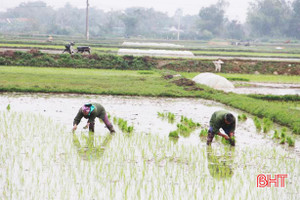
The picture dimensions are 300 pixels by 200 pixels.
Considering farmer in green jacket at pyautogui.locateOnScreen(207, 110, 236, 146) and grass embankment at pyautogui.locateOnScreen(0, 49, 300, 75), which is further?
grass embankment at pyautogui.locateOnScreen(0, 49, 300, 75)

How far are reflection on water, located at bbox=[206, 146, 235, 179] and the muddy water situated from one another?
0.66m

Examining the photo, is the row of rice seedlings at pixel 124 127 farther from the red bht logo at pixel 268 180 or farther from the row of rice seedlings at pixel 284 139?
the red bht logo at pixel 268 180

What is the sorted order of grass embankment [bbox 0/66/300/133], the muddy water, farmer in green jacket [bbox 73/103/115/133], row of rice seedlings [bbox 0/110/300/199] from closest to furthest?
1. row of rice seedlings [bbox 0/110/300/199]
2. farmer in green jacket [bbox 73/103/115/133]
3. the muddy water
4. grass embankment [bbox 0/66/300/133]

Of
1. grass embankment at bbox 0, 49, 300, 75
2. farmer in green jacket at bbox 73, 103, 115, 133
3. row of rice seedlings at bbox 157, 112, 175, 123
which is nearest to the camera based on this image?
farmer in green jacket at bbox 73, 103, 115, 133

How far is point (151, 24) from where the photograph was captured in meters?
91.8

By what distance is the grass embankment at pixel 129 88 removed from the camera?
39.7 ft

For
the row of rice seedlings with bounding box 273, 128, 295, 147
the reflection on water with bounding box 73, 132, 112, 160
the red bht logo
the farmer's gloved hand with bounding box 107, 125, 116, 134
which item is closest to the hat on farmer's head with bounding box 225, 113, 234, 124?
the red bht logo

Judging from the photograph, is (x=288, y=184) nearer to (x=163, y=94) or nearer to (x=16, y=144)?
(x=16, y=144)

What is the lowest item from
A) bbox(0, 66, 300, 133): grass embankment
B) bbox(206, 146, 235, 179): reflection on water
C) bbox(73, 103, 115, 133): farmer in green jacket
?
bbox(0, 66, 300, 133): grass embankment

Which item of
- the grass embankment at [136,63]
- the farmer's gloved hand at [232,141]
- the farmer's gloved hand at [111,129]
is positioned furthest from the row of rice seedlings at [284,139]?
the grass embankment at [136,63]

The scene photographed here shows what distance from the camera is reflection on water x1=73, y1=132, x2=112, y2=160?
6986 millimetres

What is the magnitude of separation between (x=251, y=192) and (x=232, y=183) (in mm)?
385

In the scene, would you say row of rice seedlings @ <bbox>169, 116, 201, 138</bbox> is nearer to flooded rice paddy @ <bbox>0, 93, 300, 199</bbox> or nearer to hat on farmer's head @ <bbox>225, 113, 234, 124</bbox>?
flooded rice paddy @ <bbox>0, 93, 300, 199</bbox>

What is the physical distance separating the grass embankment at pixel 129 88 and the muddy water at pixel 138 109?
55cm
